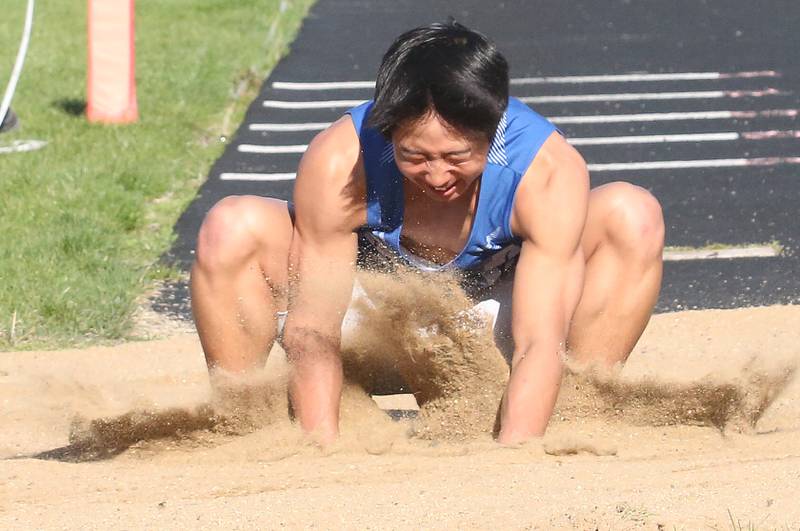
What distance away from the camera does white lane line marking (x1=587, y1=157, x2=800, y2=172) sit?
25.0 feet

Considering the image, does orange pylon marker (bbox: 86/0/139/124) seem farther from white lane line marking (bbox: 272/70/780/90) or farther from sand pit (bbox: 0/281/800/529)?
sand pit (bbox: 0/281/800/529)

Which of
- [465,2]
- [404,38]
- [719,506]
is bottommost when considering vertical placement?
[465,2]

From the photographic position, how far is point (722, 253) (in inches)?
243

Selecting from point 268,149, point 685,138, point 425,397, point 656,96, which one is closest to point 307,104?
point 268,149

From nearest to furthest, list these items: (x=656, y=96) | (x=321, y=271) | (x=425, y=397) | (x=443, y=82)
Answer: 1. (x=443, y=82)
2. (x=321, y=271)
3. (x=425, y=397)
4. (x=656, y=96)

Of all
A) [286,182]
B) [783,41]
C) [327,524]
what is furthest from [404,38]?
[783,41]

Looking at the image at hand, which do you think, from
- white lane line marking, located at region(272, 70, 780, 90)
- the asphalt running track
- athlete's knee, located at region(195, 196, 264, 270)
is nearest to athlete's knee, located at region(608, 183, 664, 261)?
athlete's knee, located at region(195, 196, 264, 270)

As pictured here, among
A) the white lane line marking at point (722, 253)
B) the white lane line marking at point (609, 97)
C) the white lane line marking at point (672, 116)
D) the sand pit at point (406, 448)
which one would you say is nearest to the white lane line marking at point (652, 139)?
the white lane line marking at point (672, 116)

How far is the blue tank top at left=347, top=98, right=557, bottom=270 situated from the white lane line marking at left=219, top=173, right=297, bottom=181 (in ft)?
12.9

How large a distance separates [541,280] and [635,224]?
0.41 metres

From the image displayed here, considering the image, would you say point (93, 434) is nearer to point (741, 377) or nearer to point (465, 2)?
point (741, 377)

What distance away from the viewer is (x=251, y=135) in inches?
338

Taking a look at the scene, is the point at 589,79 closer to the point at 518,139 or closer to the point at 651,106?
the point at 651,106

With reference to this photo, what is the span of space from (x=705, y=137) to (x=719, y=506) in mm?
5710
